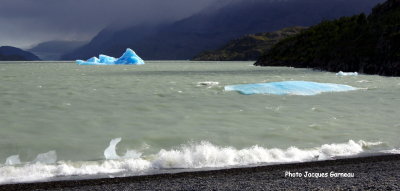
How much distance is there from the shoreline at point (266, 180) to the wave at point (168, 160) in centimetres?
89

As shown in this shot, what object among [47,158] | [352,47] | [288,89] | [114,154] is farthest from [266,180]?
[352,47]

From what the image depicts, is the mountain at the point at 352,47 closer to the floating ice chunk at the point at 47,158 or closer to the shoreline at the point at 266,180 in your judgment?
the shoreline at the point at 266,180

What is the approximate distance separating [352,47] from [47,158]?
99.2 metres

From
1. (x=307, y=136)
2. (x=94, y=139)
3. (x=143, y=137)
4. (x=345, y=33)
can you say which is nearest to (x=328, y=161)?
(x=307, y=136)

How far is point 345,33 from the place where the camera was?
4914 inches

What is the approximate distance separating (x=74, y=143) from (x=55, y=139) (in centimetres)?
108

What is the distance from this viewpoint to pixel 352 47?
10156 cm

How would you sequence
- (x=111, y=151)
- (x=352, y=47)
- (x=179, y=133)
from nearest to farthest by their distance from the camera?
1. (x=111, y=151)
2. (x=179, y=133)
3. (x=352, y=47)

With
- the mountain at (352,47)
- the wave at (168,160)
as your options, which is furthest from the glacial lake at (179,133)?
the mountain at (352,47)

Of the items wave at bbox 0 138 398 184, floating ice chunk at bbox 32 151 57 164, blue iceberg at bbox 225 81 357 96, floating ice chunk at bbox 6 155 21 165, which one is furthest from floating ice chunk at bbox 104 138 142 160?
blue iceberg at bbox 225 81 357 96

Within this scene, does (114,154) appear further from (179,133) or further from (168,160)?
(179,133)

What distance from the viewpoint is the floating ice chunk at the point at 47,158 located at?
42.4ft

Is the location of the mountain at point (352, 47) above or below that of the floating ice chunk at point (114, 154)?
above

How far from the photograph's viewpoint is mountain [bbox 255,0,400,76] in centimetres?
8275
